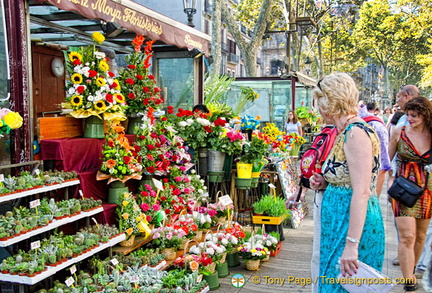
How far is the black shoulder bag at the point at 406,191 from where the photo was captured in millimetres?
3947

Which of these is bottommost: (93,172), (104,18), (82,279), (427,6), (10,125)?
(82,279)

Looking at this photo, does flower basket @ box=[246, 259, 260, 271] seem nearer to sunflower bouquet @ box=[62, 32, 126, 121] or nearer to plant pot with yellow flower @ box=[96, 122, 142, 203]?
plant pot with yellow flower @ box=[96, 122, 142, 203]

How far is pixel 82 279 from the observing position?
3580 mm

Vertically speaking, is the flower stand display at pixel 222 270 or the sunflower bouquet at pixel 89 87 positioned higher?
the sunflower bouquet at pixel 89 87

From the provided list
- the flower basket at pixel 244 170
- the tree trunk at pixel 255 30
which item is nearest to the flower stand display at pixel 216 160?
the flower basket at pixel 244 170

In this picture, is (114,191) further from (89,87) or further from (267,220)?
(267,220)

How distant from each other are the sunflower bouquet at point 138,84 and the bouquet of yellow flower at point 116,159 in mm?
689

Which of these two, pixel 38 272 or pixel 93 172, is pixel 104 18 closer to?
pixel 93 172

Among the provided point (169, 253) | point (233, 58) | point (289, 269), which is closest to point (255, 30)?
point (289, 269)

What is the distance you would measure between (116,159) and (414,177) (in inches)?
113

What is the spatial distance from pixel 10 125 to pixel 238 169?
10.8 ft

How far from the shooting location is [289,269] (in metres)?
5.07

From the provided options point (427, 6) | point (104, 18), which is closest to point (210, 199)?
point (104, 18)

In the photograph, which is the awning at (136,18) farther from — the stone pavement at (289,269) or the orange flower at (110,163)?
the stone pavement at (289,269)
